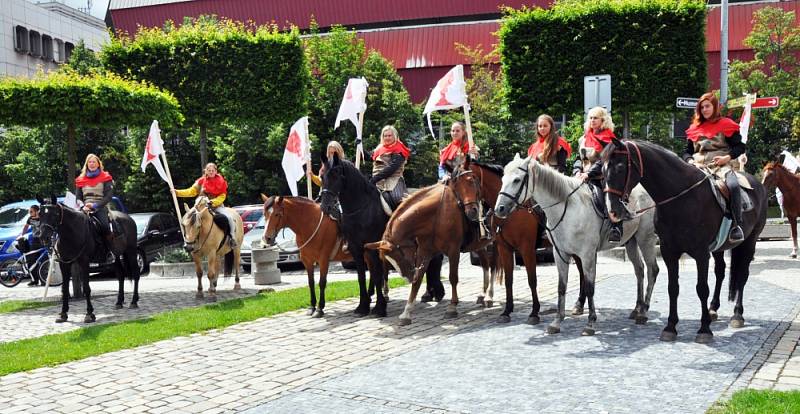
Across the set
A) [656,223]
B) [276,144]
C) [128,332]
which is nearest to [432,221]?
[656,223]

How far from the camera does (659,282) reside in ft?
43.3

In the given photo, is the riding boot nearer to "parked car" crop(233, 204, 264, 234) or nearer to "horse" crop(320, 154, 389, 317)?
"horse" crop(320, 154, 389, 317)

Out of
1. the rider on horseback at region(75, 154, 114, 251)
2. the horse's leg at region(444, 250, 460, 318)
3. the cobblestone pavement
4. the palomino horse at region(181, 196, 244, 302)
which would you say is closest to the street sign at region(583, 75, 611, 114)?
the cobblestone pavement

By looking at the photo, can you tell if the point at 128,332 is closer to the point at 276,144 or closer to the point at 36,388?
the point at 36,388

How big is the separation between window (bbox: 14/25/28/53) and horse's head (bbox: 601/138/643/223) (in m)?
52.2

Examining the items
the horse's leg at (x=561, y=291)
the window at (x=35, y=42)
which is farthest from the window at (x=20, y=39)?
the horse's leg at (x=561, y=291)

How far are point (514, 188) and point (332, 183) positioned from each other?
2.86 m

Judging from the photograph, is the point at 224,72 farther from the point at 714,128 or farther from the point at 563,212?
the point at 714,128

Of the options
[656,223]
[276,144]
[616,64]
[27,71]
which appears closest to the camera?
[656,223]

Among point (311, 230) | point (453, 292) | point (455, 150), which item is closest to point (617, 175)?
point (453, 292)

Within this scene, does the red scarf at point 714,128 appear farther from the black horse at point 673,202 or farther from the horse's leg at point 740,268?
the horse's leg at point 740,268

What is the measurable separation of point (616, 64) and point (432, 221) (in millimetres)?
14091

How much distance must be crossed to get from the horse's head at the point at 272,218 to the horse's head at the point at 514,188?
389 cm

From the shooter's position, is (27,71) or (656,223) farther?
(27,71)
